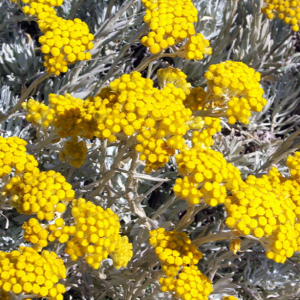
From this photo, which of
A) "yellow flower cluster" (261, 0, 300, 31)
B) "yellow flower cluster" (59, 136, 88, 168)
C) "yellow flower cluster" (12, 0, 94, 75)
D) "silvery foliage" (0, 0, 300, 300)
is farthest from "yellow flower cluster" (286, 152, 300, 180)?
"yellow flower cluster" (261, 0, 300, 31)

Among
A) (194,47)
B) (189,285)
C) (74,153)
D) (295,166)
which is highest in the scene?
(194,47)

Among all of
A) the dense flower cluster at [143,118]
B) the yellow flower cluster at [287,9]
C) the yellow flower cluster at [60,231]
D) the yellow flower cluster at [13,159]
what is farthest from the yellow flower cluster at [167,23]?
the yellow flower cluster at [287,9]

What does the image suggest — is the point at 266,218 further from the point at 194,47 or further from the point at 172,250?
the point at 194,47

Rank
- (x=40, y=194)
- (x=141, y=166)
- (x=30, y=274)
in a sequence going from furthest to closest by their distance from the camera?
(x=141, y=166)
(x=40, y=194)
(x=30, y=274)

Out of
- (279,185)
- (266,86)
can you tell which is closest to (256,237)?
(279,185)

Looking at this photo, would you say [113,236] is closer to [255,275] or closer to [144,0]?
[144,0]

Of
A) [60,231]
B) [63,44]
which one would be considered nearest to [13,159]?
[60,231]

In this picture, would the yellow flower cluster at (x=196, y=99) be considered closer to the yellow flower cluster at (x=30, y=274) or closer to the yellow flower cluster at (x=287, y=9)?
the yellow flower cluster at (x=30, y=274)
